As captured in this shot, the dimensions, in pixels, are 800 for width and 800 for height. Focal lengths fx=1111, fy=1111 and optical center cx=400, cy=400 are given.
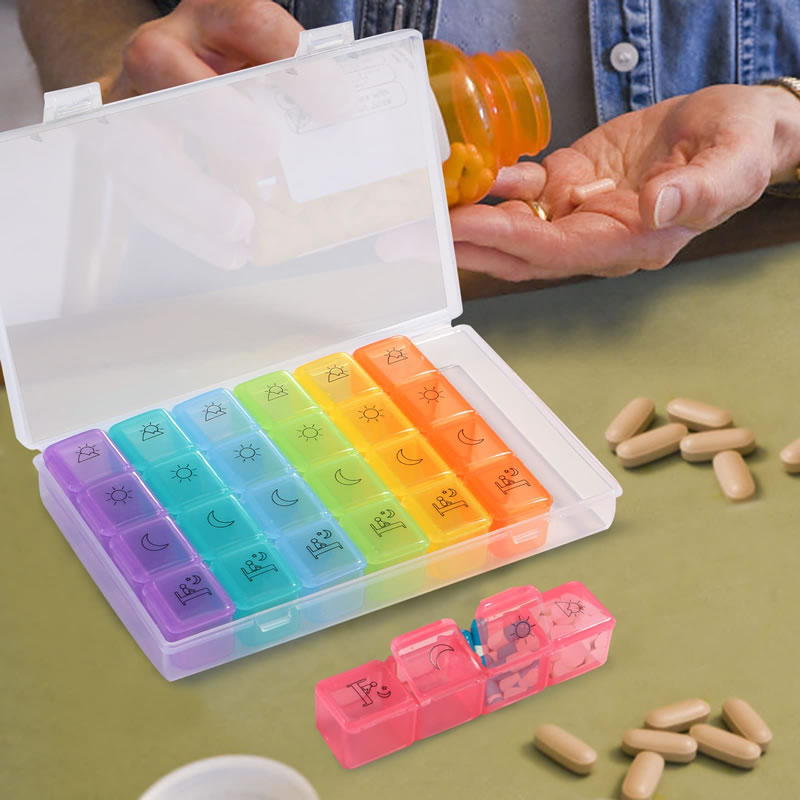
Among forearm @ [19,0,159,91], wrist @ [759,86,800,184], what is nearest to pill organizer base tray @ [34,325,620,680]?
wrist @ [759,86,800,184]

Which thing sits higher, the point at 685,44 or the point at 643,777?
the point at 685,44

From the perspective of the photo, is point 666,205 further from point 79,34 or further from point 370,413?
point 79,34

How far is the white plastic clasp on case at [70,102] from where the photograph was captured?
0.80 meters

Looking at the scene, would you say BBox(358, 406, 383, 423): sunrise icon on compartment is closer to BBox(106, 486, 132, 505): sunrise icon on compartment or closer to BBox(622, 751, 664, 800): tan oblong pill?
BBox(106, 486, 132, 505): sunrise icon on compartment

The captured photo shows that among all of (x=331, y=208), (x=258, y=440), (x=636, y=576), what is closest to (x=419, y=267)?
(x=331, y=208)

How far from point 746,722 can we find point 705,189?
1.81 ft

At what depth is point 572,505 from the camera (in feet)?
2.68

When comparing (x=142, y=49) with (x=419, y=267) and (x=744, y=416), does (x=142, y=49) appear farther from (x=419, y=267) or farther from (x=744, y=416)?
(x=744, y=416)

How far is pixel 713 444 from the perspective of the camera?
2.96 feet

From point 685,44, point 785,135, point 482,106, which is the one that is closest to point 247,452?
point 482,106

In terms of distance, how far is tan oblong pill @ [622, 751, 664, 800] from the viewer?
2.14 feet

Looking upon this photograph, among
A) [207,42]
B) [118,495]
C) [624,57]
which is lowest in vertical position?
[118,495]

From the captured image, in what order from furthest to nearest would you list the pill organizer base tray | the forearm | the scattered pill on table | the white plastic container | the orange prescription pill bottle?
the forearm < the scattered pill on table < the orange prescription pill bottle < the pill organizer base tray < the white plastic container

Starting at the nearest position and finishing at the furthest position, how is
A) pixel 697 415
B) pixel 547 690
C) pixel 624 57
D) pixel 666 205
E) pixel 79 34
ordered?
pixel 547 690 < pixel 697 415 < pixel 666 205 < pixel 624 57 < pixel 79 34
